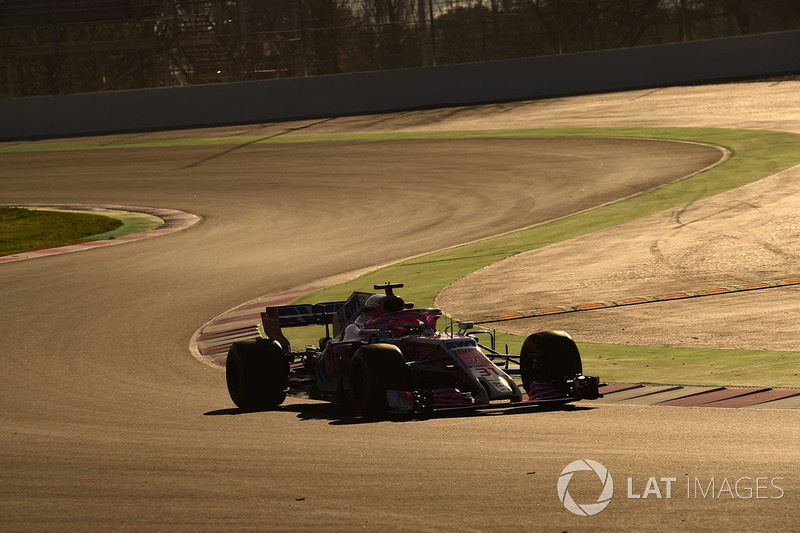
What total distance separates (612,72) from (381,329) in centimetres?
3290

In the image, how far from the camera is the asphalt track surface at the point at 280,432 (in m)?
6.86

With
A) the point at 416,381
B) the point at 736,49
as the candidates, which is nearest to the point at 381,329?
the point at 416,381

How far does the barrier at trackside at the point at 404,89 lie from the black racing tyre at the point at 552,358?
A: 104 feet

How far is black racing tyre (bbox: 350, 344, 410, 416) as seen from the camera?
962 cm

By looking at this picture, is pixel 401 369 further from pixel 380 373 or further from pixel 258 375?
pixel 258 375

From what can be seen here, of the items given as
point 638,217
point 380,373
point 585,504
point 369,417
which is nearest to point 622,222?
point 638,217

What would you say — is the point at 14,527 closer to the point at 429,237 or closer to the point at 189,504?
the point at 189,504

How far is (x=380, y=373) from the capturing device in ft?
31.6

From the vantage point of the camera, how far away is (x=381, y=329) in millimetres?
10727

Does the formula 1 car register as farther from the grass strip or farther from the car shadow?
the grass strip

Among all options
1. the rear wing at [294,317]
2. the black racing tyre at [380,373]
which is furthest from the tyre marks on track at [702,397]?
the rear wing at [294,317]

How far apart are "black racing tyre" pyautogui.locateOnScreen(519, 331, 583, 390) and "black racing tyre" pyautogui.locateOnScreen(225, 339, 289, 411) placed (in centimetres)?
251

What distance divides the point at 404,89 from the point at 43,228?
17.5 m

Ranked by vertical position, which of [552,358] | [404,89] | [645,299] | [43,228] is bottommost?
[645,299]
